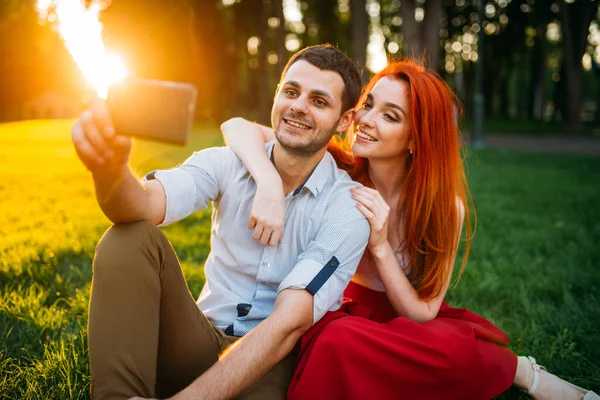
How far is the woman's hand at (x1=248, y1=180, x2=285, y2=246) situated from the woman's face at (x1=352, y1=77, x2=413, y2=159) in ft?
2.83

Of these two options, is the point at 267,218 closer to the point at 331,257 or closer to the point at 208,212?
the point at 331,257

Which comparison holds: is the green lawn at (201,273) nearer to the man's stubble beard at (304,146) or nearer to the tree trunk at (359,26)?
the man's stubble beard at (304,146)

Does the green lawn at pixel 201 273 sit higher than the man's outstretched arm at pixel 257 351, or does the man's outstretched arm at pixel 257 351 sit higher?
the man's outstretched arm at pixel 257 351

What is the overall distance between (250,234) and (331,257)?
0.49m

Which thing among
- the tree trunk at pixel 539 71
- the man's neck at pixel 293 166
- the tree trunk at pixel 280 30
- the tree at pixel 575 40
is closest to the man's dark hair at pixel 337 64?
the man's neck at pixel 293 166

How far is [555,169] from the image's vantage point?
12.6 metres

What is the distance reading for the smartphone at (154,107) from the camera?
5.51ft

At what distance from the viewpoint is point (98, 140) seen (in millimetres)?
1791

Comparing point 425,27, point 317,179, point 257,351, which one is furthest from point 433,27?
point 257,351

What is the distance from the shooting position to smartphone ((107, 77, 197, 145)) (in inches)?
66.1

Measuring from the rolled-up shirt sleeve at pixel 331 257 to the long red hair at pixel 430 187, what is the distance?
576mm

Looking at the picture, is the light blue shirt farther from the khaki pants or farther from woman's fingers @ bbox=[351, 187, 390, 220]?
the khaki pants

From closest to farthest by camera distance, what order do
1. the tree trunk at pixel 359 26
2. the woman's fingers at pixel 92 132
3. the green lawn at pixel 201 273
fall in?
1. the woman's fingers at pixel 92 132
2. the green lawn at pixel 201 273
3. the tree trunk at pixel 359 26

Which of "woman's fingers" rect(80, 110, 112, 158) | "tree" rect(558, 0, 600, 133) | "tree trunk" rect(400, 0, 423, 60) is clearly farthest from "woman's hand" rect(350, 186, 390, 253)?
"tree" rect(558, 0, 600, 133)
